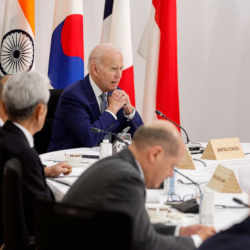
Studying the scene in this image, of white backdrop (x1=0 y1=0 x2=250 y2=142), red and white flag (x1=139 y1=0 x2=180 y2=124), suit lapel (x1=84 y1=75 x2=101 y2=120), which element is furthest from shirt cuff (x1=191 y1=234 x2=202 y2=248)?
white backdrop (x1=0 y1=0 x2=250 y2=142)

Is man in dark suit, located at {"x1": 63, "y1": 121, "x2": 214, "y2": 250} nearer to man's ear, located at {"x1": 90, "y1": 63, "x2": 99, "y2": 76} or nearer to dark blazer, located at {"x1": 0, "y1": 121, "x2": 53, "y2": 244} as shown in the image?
dark blazer, located at {"x1": 0, "y1": 121, "x2": 53, "y2": 244}

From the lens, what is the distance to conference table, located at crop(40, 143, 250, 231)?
2.02m

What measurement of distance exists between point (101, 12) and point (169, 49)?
3.64 ft

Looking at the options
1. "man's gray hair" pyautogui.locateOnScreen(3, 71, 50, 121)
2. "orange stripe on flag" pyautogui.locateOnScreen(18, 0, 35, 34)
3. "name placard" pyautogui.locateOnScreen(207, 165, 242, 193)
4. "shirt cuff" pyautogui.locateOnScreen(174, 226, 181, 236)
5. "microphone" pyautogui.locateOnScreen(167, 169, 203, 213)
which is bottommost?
"microphone" pyautogui.locateOnScreen(167, 169, 203, 213)

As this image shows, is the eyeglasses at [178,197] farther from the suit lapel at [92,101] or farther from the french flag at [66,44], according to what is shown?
the french flag at [66,44]

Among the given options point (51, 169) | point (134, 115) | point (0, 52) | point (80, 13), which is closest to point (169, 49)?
point (80, 13)

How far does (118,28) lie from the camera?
4.71 meters

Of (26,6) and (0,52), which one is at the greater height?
(26,6)

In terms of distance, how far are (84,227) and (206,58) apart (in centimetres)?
444

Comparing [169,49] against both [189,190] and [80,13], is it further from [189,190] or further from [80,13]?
[189,190]

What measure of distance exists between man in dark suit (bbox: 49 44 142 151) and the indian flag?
1.08 meters

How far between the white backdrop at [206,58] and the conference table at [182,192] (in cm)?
229

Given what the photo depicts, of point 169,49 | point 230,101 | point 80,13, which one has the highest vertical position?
point 80,13

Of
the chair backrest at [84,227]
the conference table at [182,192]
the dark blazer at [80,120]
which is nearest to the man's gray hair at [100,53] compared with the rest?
the dark blazer at [80,120]
